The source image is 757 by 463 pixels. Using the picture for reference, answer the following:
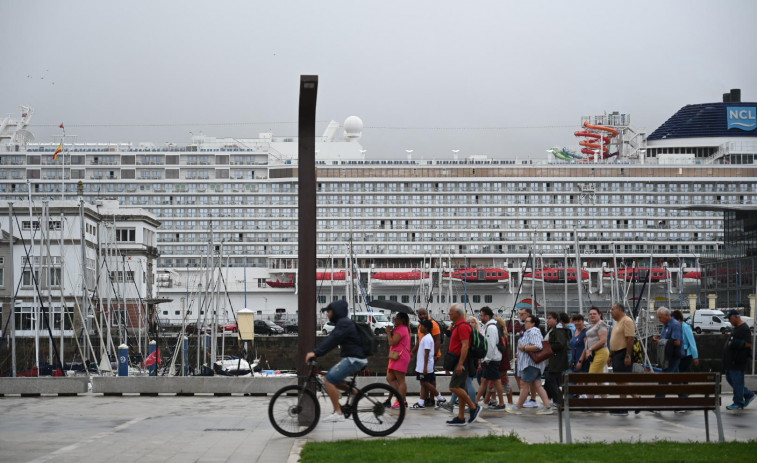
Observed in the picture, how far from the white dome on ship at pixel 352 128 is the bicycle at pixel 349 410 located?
94371 millimetres

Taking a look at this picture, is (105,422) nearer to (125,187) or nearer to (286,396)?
(286,396)

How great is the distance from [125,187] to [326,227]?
68.9ft

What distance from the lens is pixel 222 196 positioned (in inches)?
3834

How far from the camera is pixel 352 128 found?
10662 cm

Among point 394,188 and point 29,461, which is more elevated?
point 394,188

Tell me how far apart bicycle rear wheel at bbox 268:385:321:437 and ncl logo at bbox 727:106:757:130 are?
103505 millimetres

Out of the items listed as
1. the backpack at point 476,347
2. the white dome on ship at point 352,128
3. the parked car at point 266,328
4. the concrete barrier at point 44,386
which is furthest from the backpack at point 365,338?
the white dome on ship at point 352,128

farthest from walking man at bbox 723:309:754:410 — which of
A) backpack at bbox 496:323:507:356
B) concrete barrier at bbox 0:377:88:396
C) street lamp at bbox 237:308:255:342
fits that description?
street lamp at bbox 237:308:255:342

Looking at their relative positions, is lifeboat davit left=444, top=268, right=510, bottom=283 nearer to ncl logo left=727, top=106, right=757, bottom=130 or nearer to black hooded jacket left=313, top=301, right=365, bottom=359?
ncl logo left=727, top=106, right=757, bottom=130

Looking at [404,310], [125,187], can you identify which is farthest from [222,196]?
[404,310]

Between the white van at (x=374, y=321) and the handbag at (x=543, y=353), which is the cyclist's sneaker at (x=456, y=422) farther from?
the white van at (x=374, y=321)

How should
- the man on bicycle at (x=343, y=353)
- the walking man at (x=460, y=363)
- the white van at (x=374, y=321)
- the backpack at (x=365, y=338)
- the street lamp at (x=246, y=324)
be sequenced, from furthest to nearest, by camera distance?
the white van at (x=374, y=321) → the street lamp at (x=246, y=324) → the walking man at (x=460, y=363) → the backpack at (x=365, y=338) → the man on bicycle at (x=343, y=353)

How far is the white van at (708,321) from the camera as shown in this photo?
6059cm

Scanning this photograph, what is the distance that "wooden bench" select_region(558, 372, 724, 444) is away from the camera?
37.4 feet
